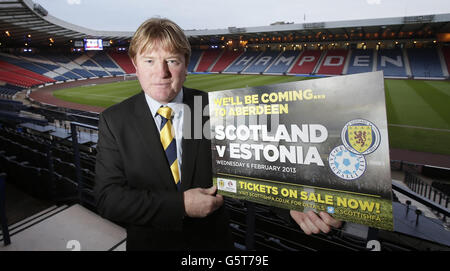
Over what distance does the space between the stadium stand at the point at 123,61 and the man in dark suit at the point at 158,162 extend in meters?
43.1

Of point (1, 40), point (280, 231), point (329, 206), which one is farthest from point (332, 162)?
point (1, 40)

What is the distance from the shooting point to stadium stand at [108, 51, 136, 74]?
1641 inches

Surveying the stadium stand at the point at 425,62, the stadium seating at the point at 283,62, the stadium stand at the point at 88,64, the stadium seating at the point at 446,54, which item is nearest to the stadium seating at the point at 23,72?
the stadium stand at the point at 88,64

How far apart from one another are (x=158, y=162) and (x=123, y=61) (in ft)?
159

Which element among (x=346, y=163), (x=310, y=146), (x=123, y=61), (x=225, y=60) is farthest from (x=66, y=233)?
(x=123, y=61)

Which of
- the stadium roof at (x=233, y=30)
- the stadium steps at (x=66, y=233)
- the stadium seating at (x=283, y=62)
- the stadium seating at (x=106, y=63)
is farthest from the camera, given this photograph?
the stadium seating at (x=106, y=63)

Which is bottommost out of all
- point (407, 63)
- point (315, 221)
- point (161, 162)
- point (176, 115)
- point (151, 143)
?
point (315, 221)

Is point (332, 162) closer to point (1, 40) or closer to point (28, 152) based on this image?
point (28, 152)

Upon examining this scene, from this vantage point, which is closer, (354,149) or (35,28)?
(354,149)

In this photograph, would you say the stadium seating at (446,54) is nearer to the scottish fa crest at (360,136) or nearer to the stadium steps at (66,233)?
the scottish fa crest at (360,136)

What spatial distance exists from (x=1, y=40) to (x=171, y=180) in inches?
1828

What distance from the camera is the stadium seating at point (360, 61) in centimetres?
3037

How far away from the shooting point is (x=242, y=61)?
1578 inches

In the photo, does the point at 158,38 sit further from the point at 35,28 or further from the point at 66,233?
the point at 35,28
